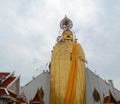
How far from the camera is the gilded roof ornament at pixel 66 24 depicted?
35031 mm

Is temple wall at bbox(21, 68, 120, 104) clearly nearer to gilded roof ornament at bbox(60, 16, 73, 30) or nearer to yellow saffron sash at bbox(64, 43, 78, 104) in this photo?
yellow saffron sash at bbox(64, 43, 78, 104)

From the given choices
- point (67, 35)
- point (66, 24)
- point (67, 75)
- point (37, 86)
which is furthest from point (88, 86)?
point (66, 24)

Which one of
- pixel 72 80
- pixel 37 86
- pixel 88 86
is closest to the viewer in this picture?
pixel 72 80

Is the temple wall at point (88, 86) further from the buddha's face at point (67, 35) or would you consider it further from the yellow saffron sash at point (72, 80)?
the buddha's face at point (67, 35)

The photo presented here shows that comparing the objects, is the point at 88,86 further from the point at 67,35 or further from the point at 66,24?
the point at 66,24

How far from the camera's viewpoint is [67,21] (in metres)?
35.0

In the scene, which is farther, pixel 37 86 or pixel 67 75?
pixel 37 86

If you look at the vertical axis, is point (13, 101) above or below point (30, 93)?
below

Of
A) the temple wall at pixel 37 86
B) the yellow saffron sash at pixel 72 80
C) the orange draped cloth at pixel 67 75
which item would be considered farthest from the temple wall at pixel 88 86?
the yellow saffron sash at pixel 72 80

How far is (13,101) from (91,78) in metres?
12.7

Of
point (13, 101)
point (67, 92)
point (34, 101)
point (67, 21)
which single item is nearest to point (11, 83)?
point (13, 101)

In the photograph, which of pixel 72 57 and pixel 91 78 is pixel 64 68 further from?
pixel 91 78

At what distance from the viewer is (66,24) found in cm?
3516

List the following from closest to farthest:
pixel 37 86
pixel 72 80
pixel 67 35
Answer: pixel 72 80 → pixel 37 86 → pixel 67 35
